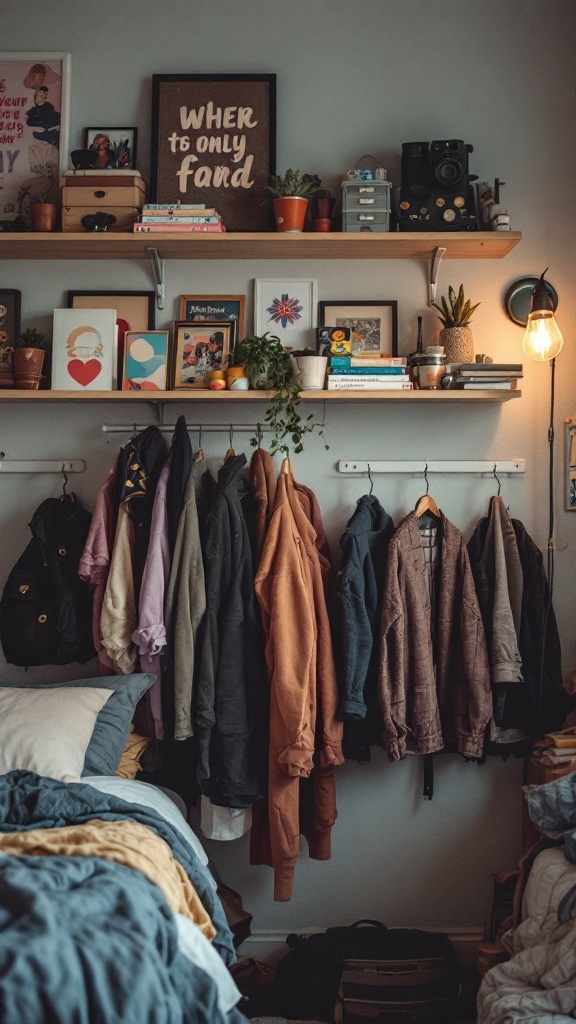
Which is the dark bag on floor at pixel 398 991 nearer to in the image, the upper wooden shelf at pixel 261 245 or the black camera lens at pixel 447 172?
the upper wooden shelf at pixel 261 245

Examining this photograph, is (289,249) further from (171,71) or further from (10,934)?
(10,934)

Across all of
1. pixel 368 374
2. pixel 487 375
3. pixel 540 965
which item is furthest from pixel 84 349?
pixel 540 965

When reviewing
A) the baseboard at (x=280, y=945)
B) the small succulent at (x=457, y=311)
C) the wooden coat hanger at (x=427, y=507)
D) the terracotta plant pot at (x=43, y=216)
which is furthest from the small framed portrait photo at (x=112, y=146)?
the baseboard at (x=280, y=945)

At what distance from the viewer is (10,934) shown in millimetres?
1350

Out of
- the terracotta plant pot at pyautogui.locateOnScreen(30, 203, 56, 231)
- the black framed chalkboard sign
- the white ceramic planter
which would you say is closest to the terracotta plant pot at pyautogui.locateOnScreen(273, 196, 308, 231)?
the black framed chalkboard sign

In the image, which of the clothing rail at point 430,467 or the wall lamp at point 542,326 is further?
the clothing rail at point 430,467

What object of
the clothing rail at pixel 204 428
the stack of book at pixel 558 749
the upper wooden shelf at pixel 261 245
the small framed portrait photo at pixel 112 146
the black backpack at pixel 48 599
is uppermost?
the small framed portrait photo at pixel 112 146

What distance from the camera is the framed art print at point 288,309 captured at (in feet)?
10.0

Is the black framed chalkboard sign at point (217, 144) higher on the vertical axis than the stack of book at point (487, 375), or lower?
higher

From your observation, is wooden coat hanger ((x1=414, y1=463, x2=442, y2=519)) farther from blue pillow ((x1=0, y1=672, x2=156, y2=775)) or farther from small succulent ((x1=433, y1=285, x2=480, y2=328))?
blue pillow ((x1=0, y1=672, x2=156, y2=775))

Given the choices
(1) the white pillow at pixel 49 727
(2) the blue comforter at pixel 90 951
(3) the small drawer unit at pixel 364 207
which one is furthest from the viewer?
(3) the small drawer unit at pixel 364 207

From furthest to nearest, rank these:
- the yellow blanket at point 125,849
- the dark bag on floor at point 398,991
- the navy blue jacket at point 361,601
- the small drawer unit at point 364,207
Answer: the small drawer unit at point 364,207
the navy blue jacket at point 361,601
the dark bag on floor at point 398,991
the yellow blanket at point 125,849

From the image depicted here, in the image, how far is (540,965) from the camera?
201 cm

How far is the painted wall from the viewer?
3027mm
